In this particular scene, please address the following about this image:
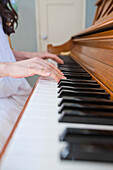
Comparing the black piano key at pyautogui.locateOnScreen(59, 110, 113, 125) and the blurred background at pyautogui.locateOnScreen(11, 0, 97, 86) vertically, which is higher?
the blurred background at pyautogui.locateOnScreen(11, 0, 97, 86)

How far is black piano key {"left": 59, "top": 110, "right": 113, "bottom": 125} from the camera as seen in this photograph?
0.41 meters

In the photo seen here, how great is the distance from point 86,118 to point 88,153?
134 mm

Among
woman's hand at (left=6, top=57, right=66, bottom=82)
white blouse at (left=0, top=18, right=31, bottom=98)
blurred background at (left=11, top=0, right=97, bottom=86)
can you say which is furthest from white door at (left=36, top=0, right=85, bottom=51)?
woman's hand at (left=6, top=57, right=66, bottom=82)

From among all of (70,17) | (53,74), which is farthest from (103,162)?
(70,17)

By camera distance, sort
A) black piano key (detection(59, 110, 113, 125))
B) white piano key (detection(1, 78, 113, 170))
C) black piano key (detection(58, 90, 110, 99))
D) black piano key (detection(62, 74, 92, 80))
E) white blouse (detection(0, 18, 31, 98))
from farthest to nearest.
Answer: white blouse (detection(0, 18, 31, 98)) < black piano key (detection(62, 74, 92, 80)) < black piano key (detection(58, 90, 110, 99)) < black piano key (detection(59, 110, 113, 125)) < white piano key (detection(1, 78, 113, 170))

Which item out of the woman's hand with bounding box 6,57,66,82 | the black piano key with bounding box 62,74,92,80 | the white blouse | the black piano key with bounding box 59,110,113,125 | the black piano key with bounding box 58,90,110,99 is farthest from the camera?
the white blouse

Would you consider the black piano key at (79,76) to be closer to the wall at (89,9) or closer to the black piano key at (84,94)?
the black piano key at (84,94)

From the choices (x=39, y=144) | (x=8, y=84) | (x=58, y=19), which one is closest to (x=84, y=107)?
(x=39, y=144)

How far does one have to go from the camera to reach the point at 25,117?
0.44m

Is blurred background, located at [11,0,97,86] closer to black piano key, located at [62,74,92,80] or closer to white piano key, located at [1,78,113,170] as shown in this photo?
black piano key, located at [62,74,92,80]

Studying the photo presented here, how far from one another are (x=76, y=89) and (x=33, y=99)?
0.18 meters

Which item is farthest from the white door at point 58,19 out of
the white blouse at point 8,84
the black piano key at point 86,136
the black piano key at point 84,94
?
the black piano key at point 86,136

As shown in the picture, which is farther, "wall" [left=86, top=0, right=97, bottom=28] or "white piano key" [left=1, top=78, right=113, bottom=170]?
"wall" [left=86, top=0, right=97, bottom=28]

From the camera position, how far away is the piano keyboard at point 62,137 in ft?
0.91
